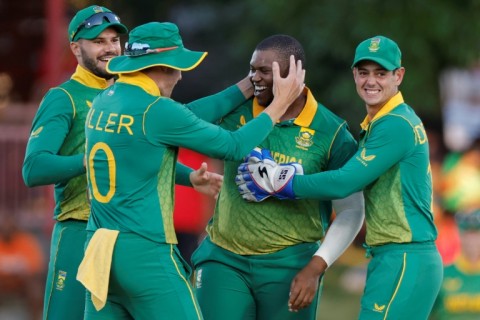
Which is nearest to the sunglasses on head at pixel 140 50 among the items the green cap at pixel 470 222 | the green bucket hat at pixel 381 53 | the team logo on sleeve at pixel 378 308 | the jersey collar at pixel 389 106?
the green bucket hat at pixel 381 53

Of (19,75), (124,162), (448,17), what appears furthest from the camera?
(19,75)

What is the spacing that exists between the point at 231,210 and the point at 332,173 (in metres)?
0.70

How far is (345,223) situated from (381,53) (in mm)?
1041

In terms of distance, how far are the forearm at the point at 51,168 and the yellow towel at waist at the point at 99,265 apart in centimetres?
68

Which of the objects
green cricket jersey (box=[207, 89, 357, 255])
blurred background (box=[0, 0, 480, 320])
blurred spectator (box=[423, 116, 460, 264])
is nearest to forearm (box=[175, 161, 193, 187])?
green cricket jersey (box=[207, 89, 357, 255])

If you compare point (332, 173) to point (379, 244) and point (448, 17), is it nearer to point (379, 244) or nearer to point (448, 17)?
point (379, 244)

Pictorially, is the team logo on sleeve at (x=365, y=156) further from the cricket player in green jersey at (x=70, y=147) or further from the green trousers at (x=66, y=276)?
the green trousers at (x=66, y=276)

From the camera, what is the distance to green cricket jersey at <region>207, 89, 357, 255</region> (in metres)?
7.82

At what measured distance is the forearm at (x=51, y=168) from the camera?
761 cm

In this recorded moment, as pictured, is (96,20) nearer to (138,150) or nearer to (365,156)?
(138,150)

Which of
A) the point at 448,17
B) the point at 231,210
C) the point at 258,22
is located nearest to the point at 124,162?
the point at 231,210

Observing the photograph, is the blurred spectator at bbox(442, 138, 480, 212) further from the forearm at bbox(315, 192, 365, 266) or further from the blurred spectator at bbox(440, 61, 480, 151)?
the forearm at bbox(315, 192, 365, 266)

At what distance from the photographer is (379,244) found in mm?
7547

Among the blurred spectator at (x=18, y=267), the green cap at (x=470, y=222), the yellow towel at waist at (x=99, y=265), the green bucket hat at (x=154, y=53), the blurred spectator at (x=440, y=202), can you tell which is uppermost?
the green bucket hat at (x=154, y=53)
